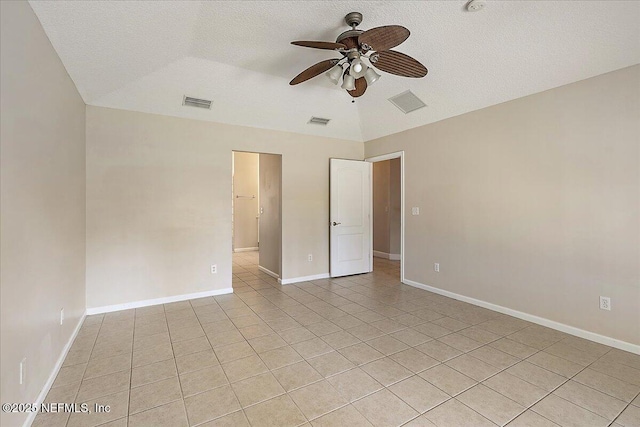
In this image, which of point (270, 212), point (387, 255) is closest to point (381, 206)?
point (387, 255)

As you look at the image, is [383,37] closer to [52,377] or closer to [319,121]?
[319,121]

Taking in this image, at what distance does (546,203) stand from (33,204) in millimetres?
4399

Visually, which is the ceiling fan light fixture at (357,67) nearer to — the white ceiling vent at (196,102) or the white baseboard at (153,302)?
the white ceiling vent at (196,102)

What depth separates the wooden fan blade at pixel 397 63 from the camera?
233cm

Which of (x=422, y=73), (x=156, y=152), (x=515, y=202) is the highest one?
(x=422, y=73)

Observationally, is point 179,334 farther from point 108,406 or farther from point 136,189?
point 136,189

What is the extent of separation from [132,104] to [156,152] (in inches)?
23.7

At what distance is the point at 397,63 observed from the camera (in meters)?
2.45

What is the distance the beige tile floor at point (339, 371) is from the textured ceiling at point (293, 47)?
2.55 metres

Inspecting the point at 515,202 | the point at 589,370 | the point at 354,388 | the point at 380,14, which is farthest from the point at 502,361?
the point at 380,14

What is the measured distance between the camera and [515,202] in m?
3.40

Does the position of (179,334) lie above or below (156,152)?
below

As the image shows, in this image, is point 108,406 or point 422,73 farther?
point 422,73

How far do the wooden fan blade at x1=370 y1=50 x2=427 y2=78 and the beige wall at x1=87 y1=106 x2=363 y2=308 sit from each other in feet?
8.14
